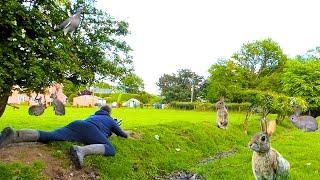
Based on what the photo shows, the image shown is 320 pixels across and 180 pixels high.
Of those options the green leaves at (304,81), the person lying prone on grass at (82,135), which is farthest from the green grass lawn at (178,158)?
the green leaves at (304,81)

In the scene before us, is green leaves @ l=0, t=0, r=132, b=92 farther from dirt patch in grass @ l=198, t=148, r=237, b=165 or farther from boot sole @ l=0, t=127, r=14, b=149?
dirt patch in grass @ l=198, t=148, r=237, b=165

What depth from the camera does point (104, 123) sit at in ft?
46.8

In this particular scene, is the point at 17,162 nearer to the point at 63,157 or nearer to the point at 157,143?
the point at 63,157

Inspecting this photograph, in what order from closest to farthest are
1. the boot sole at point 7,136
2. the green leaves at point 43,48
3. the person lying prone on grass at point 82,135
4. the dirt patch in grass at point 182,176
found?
the green leaves at point 43,48 → the boot sole at point 7,136 → the person lying prone on grass at point 82,135 → the dirt patch in grass at point 182,176

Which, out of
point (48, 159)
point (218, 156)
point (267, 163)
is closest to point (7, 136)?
point (48, 159)

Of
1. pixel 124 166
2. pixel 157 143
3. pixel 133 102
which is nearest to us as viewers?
pixel 124 166

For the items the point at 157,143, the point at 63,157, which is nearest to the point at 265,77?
the point at 157,143

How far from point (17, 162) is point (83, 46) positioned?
14.1 feet

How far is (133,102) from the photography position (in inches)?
4247

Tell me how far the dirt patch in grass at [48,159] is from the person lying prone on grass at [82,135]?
7.8 inches

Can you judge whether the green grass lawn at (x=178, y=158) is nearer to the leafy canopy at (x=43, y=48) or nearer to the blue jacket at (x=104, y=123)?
the blue jacket at (x=104, y=123)

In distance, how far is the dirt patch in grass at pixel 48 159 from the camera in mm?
11844

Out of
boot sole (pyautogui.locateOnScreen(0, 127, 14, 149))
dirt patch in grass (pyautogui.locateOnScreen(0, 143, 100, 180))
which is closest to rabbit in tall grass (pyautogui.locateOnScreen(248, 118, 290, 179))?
dirt patch in grass (pyautogui.locateOnScreen(0, 143, 100, 180))

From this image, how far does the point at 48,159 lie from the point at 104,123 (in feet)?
7.71
